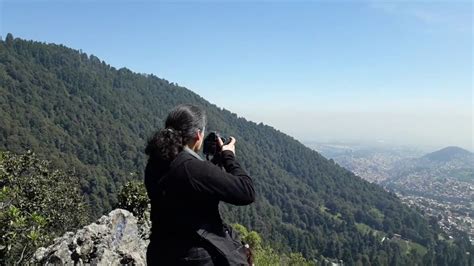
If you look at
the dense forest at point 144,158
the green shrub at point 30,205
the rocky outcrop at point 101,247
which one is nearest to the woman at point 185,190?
the green shrub at point 30,205

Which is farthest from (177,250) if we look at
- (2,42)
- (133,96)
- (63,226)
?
(133,96)

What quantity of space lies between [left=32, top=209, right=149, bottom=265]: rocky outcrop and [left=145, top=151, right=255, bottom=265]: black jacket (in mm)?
4755

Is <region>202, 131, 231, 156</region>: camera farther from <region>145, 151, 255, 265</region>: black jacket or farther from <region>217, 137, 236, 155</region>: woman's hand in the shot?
<region>145, 151, 255, 265</region>: black jacket

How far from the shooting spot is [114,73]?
571ft

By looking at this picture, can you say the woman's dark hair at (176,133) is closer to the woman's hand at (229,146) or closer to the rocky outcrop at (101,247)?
the woman's hand at (229,146)

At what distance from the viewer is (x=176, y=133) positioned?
254 centimetres

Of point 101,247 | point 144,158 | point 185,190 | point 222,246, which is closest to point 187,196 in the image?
point 185,190

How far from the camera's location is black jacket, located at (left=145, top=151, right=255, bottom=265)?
94.4 inches

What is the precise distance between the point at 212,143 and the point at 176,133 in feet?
1.49

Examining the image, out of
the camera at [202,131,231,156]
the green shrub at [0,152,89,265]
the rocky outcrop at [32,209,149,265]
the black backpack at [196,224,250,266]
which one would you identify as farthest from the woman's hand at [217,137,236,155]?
the rocky outcrop at [32,209,149,265]

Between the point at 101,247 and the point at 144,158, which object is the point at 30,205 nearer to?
the point at 101,247

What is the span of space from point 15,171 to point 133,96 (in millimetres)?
150065

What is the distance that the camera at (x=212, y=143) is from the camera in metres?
2.94

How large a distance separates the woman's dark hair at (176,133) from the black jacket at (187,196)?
60 mm
